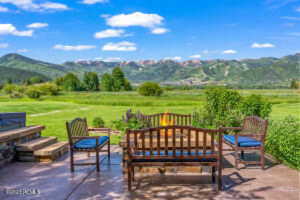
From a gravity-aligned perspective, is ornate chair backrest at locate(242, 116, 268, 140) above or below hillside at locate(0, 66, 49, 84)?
below

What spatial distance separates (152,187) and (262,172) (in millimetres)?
2109

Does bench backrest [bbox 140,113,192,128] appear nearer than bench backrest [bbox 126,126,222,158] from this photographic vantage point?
No

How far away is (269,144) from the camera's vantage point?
5.35 m

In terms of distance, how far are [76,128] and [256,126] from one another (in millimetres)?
3604

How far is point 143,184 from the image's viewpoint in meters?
3.86

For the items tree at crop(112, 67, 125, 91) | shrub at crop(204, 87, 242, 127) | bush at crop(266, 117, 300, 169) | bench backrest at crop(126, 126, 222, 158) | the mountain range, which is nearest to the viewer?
bench backrest at crop(126, 126, 222, 158)

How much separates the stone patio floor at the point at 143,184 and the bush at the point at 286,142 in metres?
0.23

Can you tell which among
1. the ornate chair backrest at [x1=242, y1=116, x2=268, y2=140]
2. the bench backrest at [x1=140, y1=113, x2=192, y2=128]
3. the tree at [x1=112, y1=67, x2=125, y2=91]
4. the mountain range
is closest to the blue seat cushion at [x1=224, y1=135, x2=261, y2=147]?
the ornate chair backrest at [x1=242, y1=116, x2=268, y2=140]

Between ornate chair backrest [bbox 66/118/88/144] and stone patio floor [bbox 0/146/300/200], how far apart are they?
0.67 meters

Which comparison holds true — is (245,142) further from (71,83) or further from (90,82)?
(90,82)

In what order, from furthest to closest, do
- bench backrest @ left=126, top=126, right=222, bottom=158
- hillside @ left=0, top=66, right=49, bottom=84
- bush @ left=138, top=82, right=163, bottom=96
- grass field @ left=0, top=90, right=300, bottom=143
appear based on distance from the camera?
hillside @ left=0, top=66, right=49, bottom=84 < bush @ left=138, top=82, right=163, bottom=96 < grass field @ left=0, top=90, right=300, bottom=143 < bench backrest @ left=126, top=126, right=222, bottom=158

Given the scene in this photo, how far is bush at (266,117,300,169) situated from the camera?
15.0 ft

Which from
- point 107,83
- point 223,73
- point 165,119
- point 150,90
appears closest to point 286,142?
point 165,119

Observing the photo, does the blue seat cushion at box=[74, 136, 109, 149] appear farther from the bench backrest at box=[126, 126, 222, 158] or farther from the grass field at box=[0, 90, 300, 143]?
the grass field at box=[0, 90, 300, 143]
